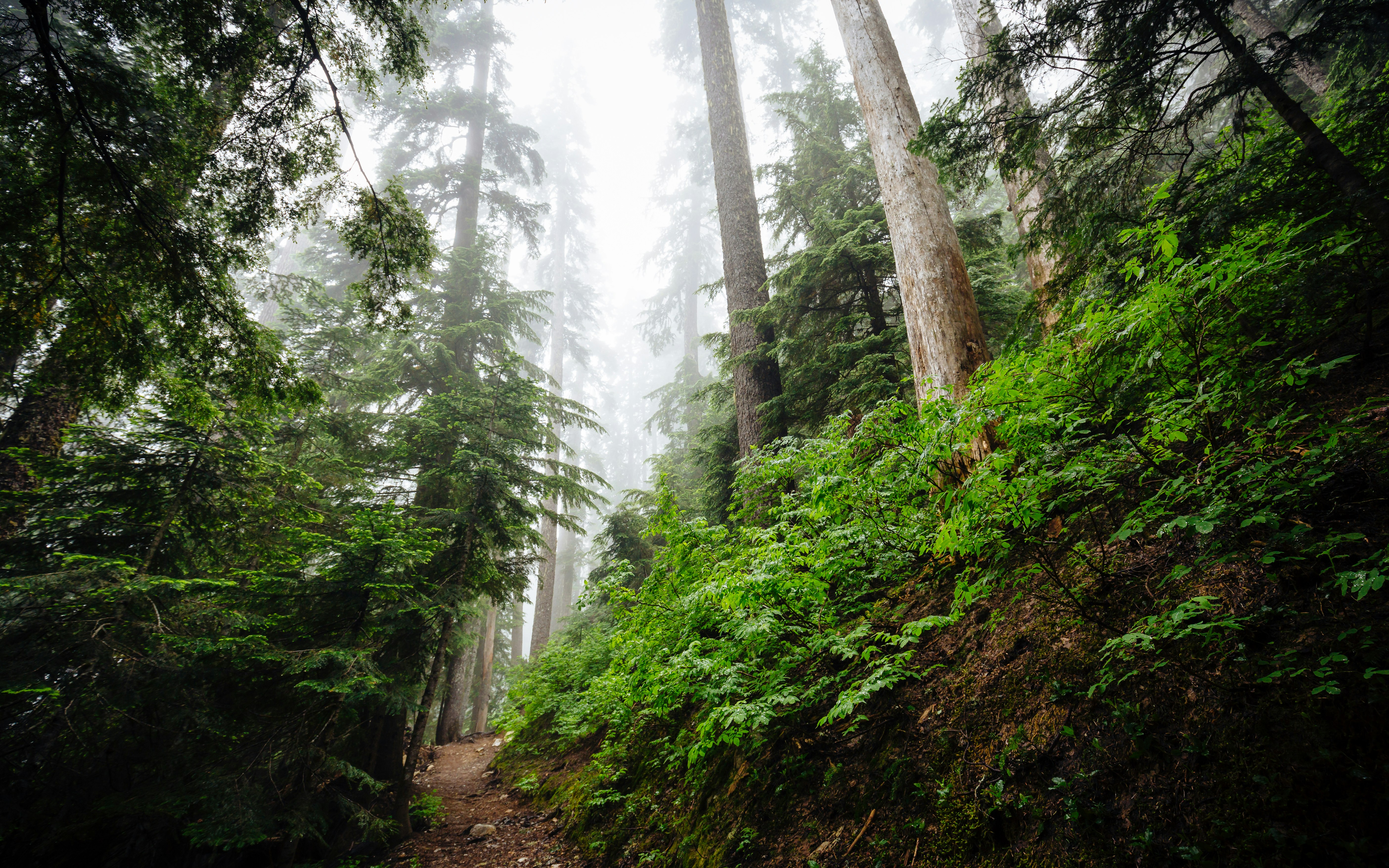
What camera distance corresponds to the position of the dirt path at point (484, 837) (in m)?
5.15

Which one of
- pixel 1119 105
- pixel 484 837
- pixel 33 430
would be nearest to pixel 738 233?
pixel 1119 105

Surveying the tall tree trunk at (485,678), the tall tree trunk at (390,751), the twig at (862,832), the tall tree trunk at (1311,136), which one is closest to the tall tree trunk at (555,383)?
the tall tree trunk at (485,678)

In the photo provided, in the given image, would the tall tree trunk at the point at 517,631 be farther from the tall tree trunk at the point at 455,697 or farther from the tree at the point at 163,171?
the tree at the point at 163,171

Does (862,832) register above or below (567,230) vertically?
below

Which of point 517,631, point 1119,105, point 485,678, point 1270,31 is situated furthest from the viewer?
point 517,631

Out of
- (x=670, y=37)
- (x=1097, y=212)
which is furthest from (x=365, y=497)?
(x=670, y=37)

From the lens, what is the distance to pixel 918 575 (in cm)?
365

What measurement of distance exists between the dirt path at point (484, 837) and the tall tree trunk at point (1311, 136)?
6645 millimetres

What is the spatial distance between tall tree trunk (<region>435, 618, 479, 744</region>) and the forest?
323 centimetres

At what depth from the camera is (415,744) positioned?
635 cm

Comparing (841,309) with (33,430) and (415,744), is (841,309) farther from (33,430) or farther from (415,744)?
(33,430)

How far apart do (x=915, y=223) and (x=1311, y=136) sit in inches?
123

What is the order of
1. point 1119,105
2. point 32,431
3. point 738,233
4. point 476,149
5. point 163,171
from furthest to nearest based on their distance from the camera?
1. point 476,149
2. point 738,233
3. point 32,431
4. point 163,171
5. point 1119,105

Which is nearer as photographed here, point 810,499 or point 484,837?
point 810,499
